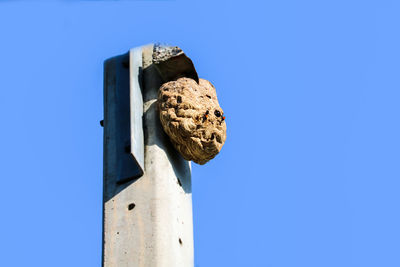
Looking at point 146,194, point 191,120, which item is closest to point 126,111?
point 191,120

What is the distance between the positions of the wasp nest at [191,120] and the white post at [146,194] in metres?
0.12

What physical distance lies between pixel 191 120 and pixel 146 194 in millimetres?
918

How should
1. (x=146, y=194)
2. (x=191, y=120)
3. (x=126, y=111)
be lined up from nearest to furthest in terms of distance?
(x=146, y=194), (x=126, y=111), (x=191, y=120)

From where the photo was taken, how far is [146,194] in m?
6.21

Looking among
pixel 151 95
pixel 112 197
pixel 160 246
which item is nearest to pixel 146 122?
pixel 151 95

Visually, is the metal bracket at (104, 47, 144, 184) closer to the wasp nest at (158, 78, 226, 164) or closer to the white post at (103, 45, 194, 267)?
the white post at (103, 45, 194, 267)

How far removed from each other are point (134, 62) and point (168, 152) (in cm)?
91

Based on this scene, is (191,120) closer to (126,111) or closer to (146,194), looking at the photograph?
(126,111)

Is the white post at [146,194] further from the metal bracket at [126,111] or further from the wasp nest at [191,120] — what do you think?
the wasp nest at [191,120]

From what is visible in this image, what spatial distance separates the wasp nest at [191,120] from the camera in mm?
6734

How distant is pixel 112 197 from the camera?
627 centimetres

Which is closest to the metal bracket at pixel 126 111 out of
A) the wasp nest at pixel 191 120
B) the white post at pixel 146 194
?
the white post at pixel 146 194

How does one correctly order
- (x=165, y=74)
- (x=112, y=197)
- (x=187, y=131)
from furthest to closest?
(x=165, y=74)
(x=187, y=131)
(x=112, y=197)

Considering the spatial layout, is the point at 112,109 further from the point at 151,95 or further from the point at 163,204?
the point at 163,204
